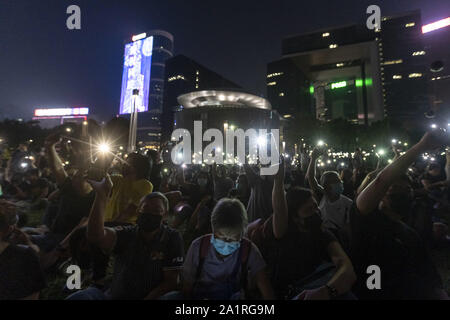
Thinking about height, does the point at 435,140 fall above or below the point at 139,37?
below

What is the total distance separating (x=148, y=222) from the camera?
8.46 feet

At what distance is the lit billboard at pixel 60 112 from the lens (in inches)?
3228

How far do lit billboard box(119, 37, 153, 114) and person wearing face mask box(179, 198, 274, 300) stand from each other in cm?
5663

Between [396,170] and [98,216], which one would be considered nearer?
[98,216]

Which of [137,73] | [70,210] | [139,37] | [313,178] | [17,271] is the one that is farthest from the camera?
[139,37]

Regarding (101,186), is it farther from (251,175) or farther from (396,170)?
(396,170)

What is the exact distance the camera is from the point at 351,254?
2.68 m

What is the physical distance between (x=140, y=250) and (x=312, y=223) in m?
1.94

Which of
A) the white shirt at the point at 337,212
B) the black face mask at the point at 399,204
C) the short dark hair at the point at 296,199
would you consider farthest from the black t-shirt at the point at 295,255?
the white shirt at the point at 337,212

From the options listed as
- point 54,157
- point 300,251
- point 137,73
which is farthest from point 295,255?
point 137,73

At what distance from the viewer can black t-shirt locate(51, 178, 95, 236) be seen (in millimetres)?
3840
